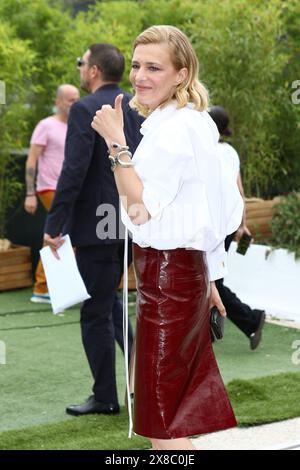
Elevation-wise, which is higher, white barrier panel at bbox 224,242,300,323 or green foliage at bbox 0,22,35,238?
green foliage at bbox 0,22,35,238

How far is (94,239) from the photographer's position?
5.26 metres

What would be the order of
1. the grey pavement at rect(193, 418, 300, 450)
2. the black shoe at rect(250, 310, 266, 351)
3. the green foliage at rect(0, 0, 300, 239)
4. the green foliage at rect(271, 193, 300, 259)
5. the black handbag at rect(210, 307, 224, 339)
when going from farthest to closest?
the green foliage at rect(0, 0, 300, 239) → the green foliage at rect(271, 193, 300, 259) → the black shoe at rect(250, 310, 266, 351) → the grey pavement at rect(193, 418, 300, 450) → the black handbag at rect(210, 307, 224, 339)

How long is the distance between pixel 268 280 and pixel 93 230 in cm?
315

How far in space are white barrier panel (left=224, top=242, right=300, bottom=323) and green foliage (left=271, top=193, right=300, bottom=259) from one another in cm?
16

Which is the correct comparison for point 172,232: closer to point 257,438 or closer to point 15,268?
point 257,438

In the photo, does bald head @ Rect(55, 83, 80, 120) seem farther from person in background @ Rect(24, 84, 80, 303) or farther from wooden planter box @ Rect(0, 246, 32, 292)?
wooden planter box @ Rect(0, 246, 32, 292)

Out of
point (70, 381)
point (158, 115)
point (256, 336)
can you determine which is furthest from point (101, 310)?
point (256, 336)

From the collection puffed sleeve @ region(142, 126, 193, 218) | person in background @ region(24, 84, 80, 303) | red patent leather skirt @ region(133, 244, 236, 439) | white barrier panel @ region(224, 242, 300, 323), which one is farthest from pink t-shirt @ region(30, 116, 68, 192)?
puffed sleeve @ region(142, 126, 193, 218)

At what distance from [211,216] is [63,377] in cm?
277

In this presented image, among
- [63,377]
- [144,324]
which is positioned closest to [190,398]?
[144,324]

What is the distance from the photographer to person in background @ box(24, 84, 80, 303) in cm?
855

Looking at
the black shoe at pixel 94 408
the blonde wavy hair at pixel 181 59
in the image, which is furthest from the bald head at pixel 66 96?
the blonde wavy hair at pixel 181 59

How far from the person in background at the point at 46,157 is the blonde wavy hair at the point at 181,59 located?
4.83m

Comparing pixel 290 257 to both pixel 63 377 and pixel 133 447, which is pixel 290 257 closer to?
pixel 63 377
